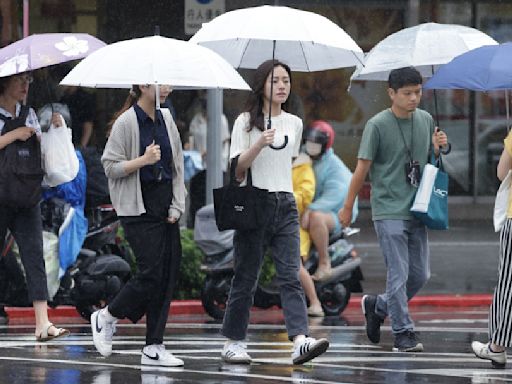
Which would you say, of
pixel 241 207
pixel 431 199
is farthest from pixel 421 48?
pixel 241 207

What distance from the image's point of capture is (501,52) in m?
10.6

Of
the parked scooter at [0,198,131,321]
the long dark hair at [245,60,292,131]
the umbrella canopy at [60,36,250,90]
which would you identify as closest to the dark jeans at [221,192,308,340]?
the long dark hair at [245,60,292,131]

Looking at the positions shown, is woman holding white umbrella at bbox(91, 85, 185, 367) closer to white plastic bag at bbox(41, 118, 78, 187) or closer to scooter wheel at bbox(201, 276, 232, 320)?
white plastic bag at bbox(41, 118, 78, 187)

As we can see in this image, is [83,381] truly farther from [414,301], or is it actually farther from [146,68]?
[414,301]

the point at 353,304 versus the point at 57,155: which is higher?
the point at 57,155

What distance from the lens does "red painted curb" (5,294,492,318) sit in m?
14.0

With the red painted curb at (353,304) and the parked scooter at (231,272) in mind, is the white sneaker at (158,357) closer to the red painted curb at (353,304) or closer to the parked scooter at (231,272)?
the parked scooter at (231,272)

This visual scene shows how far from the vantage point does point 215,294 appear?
46.1 ft

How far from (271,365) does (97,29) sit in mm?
10528

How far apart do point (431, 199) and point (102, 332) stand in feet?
8.02

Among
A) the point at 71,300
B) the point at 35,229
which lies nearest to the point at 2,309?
the point at 71,300

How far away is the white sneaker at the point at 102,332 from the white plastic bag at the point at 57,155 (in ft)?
5.04

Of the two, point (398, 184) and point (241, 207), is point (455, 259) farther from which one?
point (241, 207)

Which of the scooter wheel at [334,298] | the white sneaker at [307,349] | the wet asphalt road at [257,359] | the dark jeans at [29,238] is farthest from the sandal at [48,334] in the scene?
the scooter wheel at [334,298]
